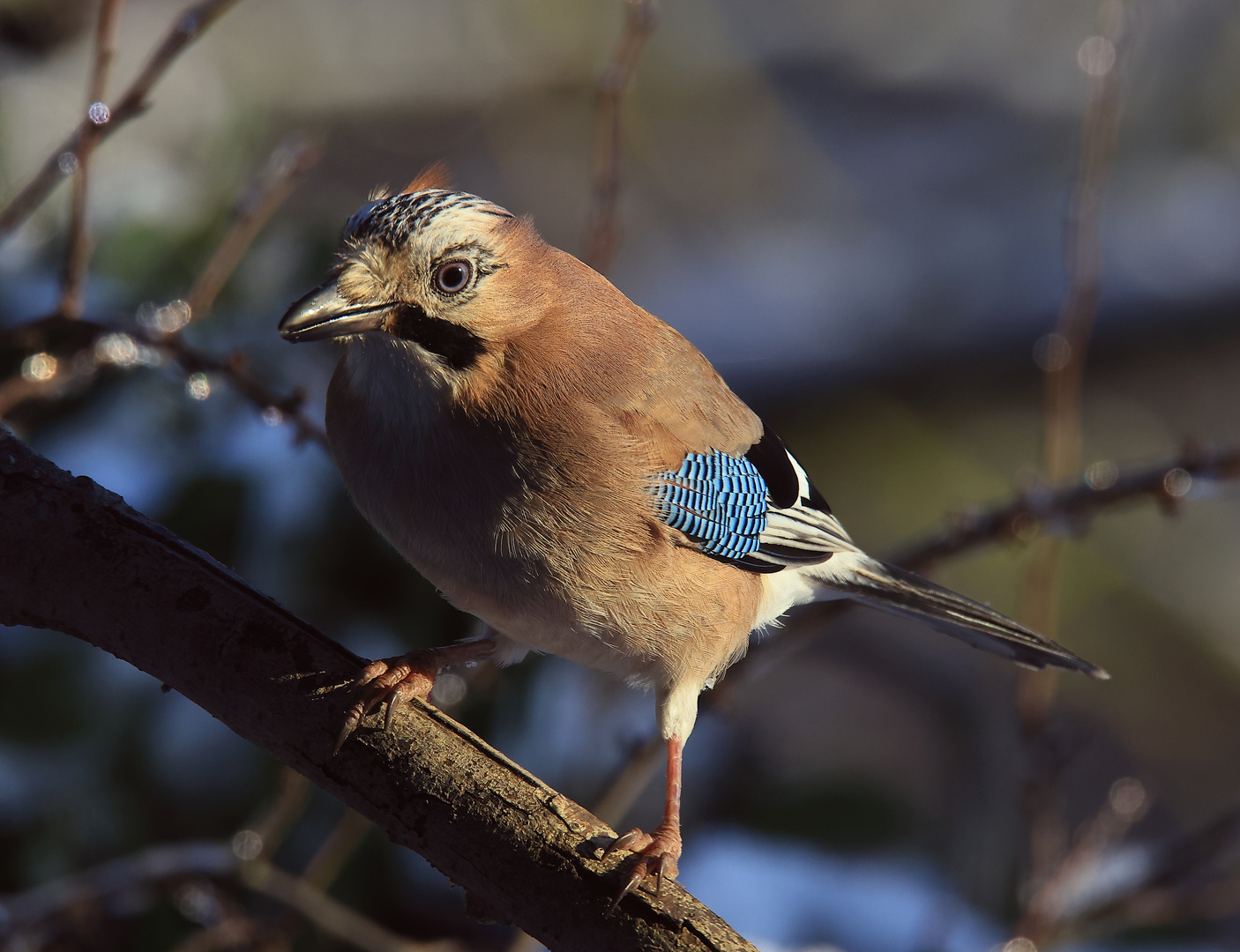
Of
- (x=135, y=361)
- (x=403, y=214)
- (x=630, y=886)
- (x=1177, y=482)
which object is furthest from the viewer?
(x=135, y=361)

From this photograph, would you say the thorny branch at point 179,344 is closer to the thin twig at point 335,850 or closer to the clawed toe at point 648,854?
the clawed toe at point 648,854

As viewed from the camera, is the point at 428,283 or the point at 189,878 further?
the point at 189,878

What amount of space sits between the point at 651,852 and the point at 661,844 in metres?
0.12

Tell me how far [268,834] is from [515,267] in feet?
4.10

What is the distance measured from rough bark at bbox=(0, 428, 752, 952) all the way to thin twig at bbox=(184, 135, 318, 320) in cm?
74

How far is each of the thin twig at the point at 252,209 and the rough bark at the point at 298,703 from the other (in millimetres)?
740

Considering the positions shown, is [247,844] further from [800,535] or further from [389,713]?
[800,535]

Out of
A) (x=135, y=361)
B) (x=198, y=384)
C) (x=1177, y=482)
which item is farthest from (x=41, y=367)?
(x=1177, y=482)

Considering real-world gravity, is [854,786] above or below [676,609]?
Answer: above

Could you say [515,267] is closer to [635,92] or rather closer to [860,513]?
[860,513]

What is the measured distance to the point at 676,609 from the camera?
5.54 feet

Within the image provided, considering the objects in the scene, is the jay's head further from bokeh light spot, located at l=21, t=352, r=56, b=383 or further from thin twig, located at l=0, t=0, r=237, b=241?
bokeh light spot, located at l=21, t=352, r=56, b=383

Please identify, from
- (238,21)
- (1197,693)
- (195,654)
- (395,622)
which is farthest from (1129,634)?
(238,21)

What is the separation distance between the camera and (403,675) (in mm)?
1562
